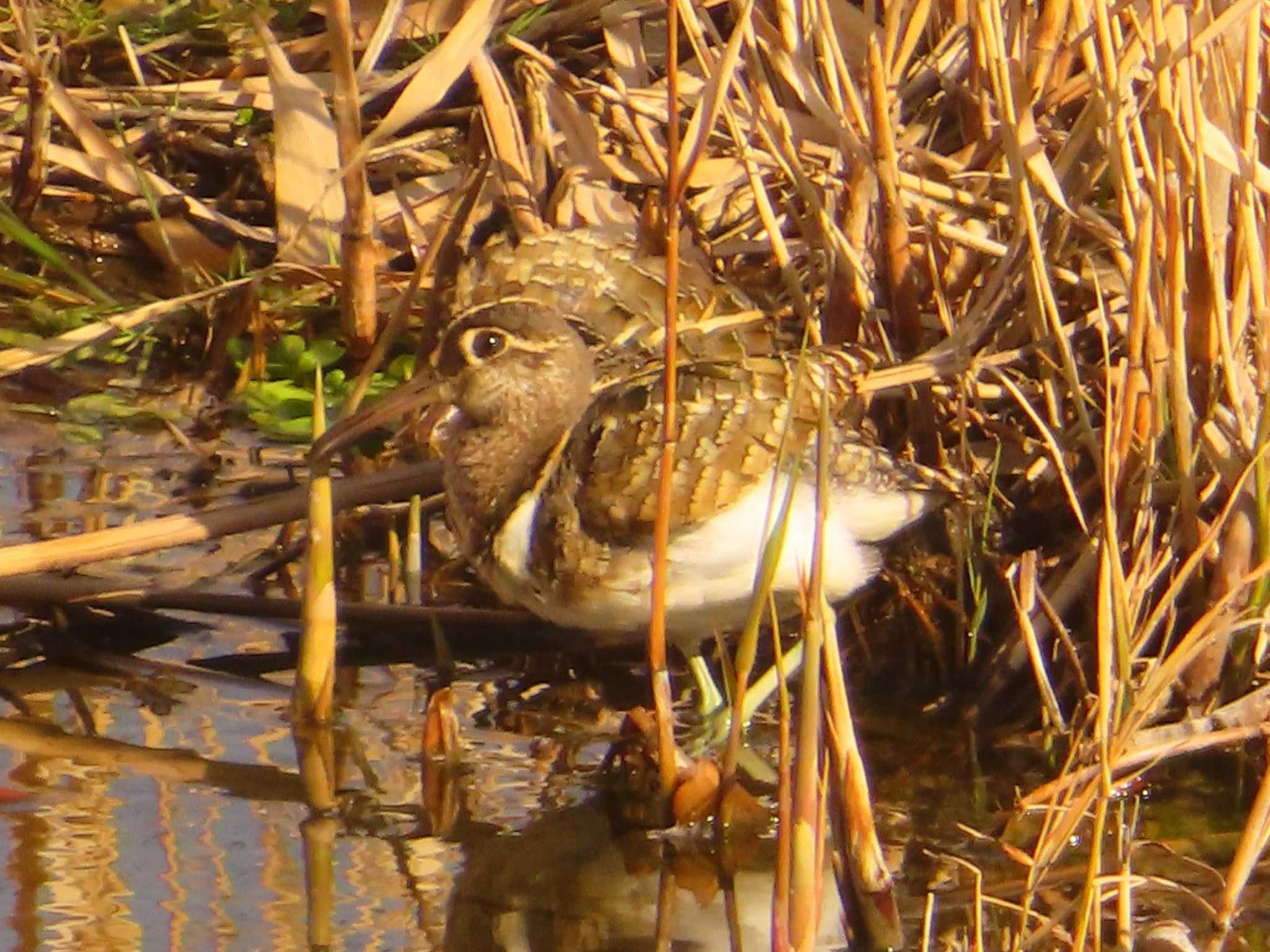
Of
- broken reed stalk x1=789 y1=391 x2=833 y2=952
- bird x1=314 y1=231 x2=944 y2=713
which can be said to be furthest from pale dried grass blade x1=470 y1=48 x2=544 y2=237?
broken reed stalk x1=789 y1=391 x2=833 y2=952

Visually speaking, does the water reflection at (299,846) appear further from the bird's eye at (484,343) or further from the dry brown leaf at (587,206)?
the dry brown leaf at (587,206)

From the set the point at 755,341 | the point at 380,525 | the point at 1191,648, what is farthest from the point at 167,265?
the point at 1191,648

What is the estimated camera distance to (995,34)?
332 centimetres

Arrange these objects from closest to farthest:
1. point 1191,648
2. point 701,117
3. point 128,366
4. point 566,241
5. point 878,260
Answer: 1. point 1191,648
2. point 701,117
3. point 878,260
4. point 566,241
5. point 128,366

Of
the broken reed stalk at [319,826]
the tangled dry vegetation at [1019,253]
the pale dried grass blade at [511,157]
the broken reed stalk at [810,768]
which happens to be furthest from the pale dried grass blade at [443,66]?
the broken reed stalk at [810,768]

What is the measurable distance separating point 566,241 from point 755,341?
0.43m

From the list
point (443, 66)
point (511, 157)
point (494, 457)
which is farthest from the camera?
point (511, 157)

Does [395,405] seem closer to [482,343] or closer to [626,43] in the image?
[482,343]

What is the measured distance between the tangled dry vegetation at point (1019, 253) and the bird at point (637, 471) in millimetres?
183

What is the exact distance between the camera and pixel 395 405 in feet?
12.0

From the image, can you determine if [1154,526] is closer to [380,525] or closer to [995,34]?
[995,34]

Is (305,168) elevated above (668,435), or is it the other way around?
(305,168)

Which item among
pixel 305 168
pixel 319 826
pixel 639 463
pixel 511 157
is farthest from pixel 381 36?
pixel 319 826

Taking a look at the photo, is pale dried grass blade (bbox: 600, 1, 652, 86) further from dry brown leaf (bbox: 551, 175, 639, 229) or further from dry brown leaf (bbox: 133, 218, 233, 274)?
dry brown leaf (bbox: 133, 218, 233, 274)
